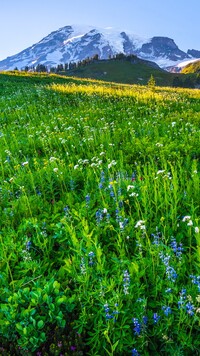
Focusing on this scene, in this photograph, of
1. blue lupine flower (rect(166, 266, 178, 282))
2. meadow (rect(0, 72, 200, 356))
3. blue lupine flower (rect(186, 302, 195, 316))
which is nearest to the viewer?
blue lupine flower (rect(186, 302, 195, 316))

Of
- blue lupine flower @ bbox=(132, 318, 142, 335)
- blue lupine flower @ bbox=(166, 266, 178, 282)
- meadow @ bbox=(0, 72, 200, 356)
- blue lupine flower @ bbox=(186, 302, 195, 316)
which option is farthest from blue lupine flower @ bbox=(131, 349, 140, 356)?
blue lupine flower @ bbox=(166, 266, 178, 282)

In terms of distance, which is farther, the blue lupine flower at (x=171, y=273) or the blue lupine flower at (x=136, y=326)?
the blue lupine flower at (x=171, y=273)

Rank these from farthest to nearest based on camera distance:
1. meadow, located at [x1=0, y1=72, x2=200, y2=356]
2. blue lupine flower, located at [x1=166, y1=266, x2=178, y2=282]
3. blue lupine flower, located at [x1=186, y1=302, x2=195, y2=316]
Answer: blue lupine flower, located at [x1=166, y1=266, x2=178, y2=282], meadow, located at [x1=0, y1=72, x2=200, y2=356], blue lupine flower, located at [x1=186, y1=302, x2=195, y2=316]

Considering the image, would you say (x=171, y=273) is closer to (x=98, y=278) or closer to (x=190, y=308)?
(x=190, y=308)

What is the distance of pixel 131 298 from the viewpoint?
346 centimetres

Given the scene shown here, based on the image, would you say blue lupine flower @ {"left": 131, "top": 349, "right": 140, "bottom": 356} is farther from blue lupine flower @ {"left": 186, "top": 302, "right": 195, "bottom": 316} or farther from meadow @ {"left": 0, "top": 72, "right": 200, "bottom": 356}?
blue lupine flower @ {"left": 186, "top": 302, "right": 195, "bottom": 316}

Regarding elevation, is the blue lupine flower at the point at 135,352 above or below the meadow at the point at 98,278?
below

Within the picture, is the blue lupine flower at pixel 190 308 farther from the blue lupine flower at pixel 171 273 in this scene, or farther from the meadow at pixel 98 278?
the blue lupine flower at pixel 171 273

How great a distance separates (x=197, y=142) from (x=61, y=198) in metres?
3.61

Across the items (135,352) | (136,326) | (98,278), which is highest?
(98,278)

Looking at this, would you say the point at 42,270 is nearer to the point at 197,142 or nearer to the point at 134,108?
the point at 197,142

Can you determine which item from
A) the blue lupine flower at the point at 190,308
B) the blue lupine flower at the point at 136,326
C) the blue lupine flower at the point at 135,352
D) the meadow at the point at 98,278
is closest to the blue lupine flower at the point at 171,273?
the meadow at the point at 98,278

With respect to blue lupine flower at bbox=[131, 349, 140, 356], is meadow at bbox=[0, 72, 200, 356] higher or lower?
higher

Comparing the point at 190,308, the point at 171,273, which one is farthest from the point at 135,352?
the point at 171,273
